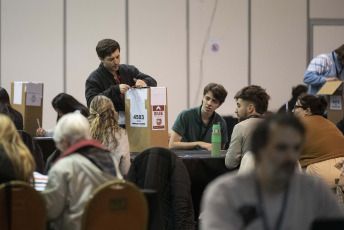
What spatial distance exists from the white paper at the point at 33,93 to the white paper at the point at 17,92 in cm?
9

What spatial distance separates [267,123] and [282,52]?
21.9ft

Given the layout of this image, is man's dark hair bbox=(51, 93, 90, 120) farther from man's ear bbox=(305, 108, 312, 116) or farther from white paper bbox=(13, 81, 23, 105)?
man's ear bbox=(305, 108, 312, 116)

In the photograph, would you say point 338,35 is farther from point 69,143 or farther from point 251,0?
point 69,143

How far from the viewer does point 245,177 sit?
1.87 metres

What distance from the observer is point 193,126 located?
5129mm

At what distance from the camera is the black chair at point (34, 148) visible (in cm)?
469

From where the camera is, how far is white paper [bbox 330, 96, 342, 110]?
5.76 m

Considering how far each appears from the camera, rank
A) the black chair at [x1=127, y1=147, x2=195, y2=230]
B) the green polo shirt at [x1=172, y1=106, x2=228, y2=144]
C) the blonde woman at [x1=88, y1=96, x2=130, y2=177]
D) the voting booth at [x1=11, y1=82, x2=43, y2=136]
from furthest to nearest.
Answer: the voting booth at [x1=11, y1=82, x2=43, y2=136], the green polo shirt at [x1=172, y1=106, x2=228, y2=144], the blonde woman at [x1=88, y1=96, x2=130, y2=177], the black chair at [x1=127, y1=147, x2=195, y2=230]

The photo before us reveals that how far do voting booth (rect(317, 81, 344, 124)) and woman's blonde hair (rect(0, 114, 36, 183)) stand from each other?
3470 millimetres

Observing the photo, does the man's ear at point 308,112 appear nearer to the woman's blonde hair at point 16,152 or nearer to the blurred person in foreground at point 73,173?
the blurred person in foreground at point 73,173

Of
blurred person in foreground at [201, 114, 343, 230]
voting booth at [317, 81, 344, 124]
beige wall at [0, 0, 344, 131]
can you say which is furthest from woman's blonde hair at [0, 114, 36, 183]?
beige wall at [0, 0, 344, 131]

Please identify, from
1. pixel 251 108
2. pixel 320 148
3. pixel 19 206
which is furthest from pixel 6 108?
pixel 19 206

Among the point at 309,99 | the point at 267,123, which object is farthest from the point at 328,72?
the point at 267,123

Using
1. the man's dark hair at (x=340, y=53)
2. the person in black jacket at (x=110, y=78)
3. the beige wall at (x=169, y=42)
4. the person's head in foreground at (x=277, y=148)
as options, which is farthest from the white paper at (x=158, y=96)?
the beige wall at (x=169, y=42)
